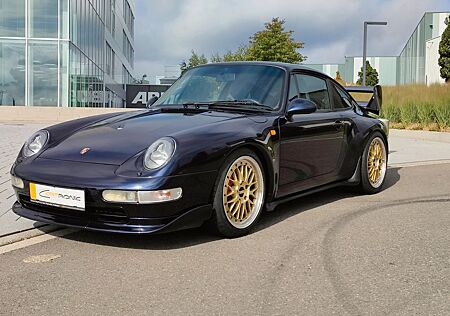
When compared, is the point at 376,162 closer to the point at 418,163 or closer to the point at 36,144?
the point at 418,163

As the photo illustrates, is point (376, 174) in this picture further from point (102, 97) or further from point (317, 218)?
point (102, 97)

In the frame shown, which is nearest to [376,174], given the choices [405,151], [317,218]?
[317,218]

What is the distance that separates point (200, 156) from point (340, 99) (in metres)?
2.64

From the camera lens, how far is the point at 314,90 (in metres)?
5.59

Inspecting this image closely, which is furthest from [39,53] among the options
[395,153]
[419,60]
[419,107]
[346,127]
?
[419,60]

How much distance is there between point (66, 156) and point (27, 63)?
906 inches

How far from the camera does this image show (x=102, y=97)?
36000 millimetres

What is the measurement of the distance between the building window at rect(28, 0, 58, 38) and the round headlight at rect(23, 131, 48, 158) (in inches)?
894

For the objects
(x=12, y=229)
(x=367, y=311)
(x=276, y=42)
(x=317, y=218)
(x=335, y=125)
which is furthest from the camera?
(x=276, y=42)

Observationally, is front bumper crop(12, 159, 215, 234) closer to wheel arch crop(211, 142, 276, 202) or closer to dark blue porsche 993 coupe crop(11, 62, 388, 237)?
dark blue porsche 993 coupe crop(11, 62, 388, 237)

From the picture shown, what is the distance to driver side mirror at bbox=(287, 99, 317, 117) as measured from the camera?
477 cm

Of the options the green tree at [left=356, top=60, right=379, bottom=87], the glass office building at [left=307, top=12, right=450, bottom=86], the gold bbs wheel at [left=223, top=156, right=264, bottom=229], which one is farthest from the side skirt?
the green tree at [left=356, top=60, right=379, bottom=87]

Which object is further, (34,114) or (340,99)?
(34,114)

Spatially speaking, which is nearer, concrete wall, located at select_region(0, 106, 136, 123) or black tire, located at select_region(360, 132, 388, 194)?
black tire, located at select_region(360, 132, 388, 194)
